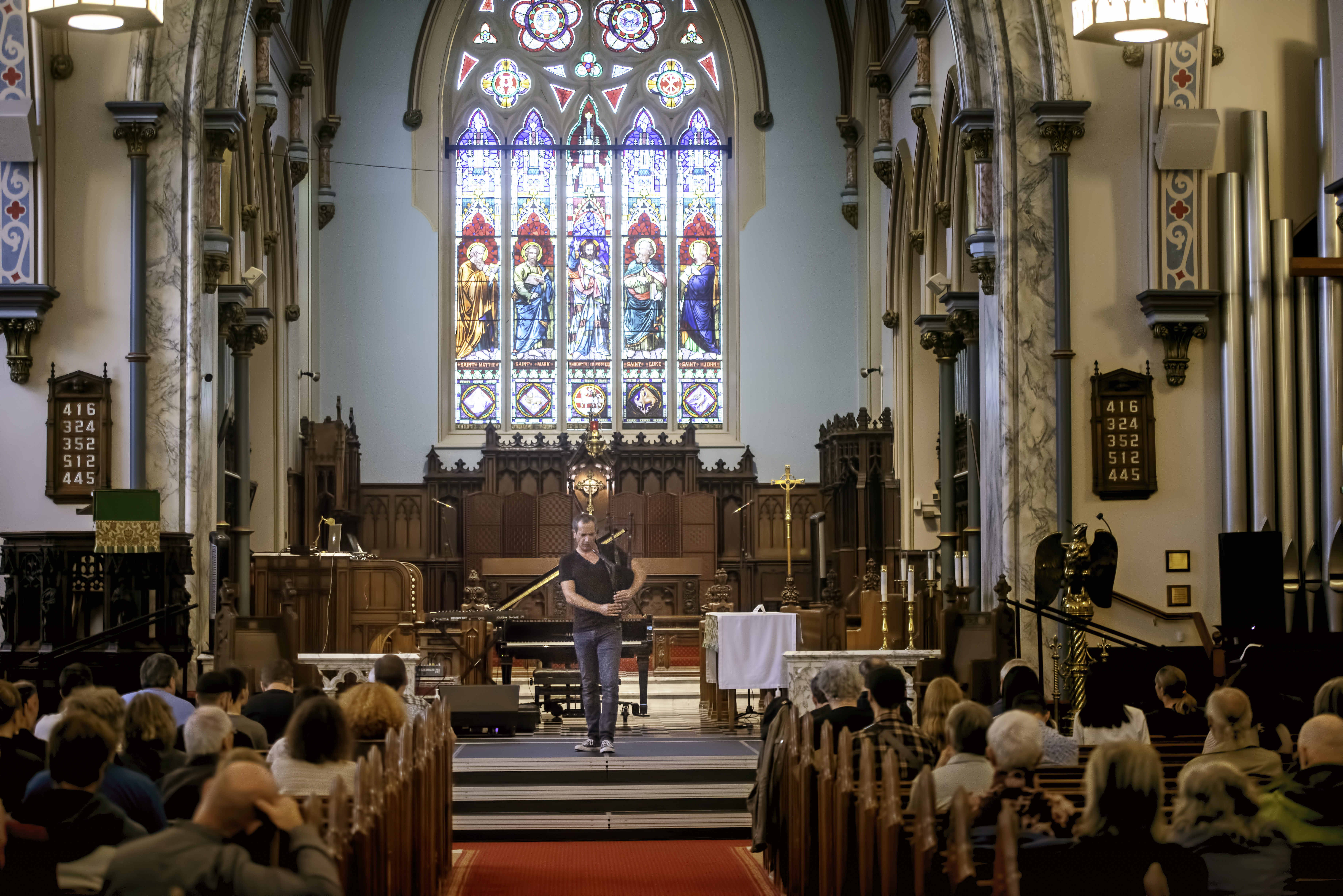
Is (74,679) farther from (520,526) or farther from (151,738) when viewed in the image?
(520,526)

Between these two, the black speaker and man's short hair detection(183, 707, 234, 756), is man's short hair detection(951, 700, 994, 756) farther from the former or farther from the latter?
the black speaker

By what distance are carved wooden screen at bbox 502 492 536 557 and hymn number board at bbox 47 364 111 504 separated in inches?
344

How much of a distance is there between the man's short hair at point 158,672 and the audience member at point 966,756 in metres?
3.51

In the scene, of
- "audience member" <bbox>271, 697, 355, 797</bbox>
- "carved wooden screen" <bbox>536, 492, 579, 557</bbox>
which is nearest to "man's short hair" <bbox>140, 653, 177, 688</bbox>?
"audience member" <bbox>271, 697, 355, 797</bbox>

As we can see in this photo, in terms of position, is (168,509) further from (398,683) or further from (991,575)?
(991,575)

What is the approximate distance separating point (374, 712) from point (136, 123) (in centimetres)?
697

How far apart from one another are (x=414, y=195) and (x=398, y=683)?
48.1 ft

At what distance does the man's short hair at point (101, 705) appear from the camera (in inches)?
177

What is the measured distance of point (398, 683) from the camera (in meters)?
6.81

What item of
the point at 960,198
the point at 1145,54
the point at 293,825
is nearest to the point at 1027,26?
the point at 1145,54

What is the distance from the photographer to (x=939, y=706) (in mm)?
5891

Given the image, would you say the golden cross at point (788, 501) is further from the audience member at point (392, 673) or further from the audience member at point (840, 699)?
the audience member at point (840, 699)

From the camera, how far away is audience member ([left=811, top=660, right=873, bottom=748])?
245 inches

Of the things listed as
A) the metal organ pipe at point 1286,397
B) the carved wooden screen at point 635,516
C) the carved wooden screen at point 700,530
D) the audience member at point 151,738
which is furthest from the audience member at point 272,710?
the carved wooden screen at point 700,530
